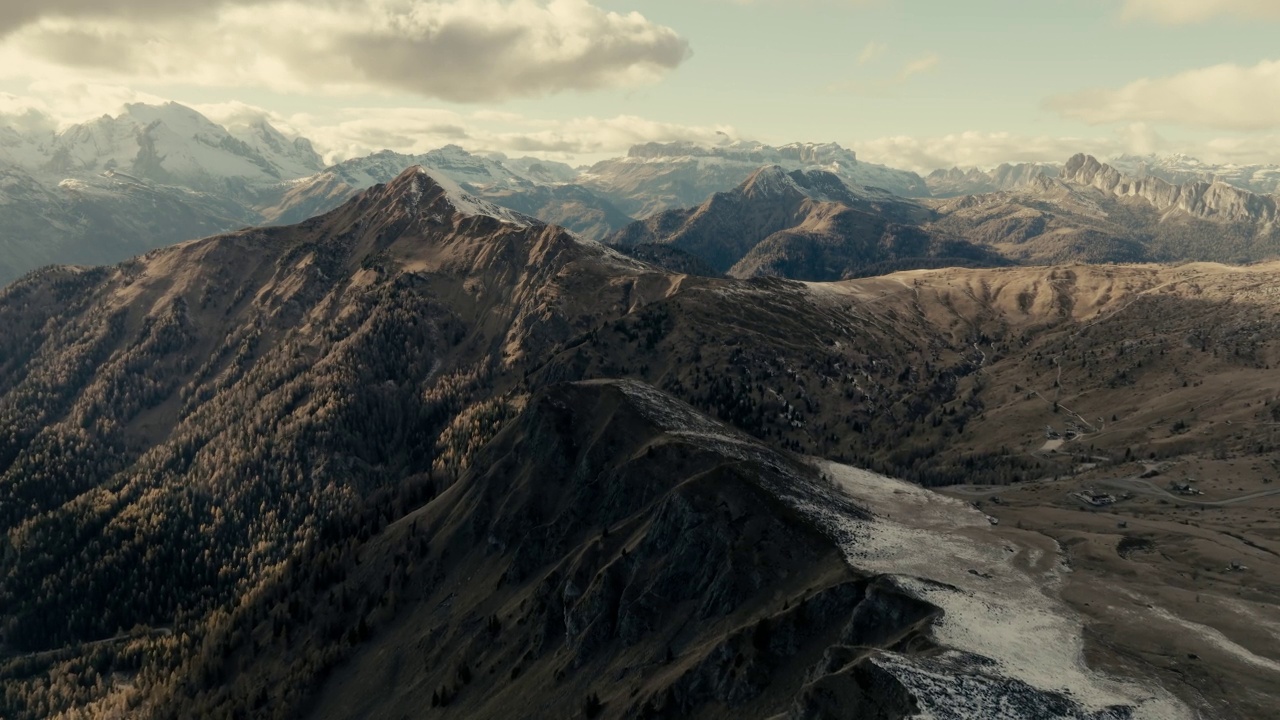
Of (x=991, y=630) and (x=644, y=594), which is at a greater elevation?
(x=991, y=630)

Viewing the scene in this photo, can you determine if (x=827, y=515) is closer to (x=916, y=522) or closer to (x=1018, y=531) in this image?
(x=916, y=522)

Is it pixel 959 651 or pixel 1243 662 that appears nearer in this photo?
pixel 959 651

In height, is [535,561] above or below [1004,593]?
below

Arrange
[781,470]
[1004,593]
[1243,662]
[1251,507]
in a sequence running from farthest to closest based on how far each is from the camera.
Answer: [1251,507], [781,470], [1004,593], [1243,662]

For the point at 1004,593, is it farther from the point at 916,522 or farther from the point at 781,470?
the point at 781,470

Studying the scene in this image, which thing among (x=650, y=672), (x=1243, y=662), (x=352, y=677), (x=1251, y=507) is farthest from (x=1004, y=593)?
(x=352, y=677)

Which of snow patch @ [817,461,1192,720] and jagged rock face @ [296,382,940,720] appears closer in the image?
snow patch @ [817,461,1192,720]

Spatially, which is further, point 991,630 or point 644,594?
point 644,594

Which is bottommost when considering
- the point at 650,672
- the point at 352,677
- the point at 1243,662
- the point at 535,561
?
the point at 352,677

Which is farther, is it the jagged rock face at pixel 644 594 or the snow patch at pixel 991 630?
the jagged rock face at pixel 644 594

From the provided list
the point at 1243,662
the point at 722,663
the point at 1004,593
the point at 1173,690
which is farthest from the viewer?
the point at 1004,593
